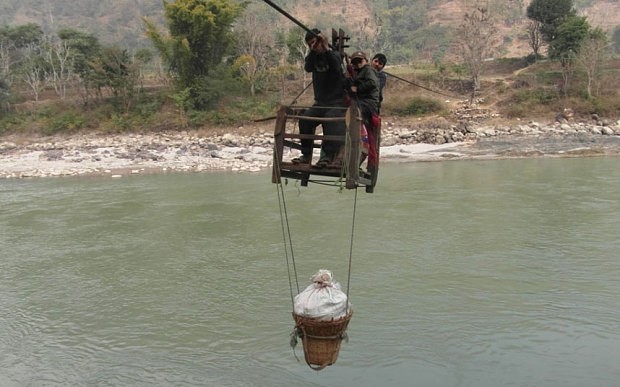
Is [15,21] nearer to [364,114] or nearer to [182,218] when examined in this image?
[182,218]

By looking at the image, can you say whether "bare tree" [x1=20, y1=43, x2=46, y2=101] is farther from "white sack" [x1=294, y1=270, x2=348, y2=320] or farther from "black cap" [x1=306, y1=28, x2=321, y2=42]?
"white sack" [x1=294, y1=270, x2=348, y2=320]

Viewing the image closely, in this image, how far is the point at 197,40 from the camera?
3412 centimetres

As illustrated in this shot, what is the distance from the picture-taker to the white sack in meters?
4.59

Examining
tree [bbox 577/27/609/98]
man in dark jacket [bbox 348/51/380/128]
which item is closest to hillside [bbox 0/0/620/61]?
tree [bbox 577/27/609/98]

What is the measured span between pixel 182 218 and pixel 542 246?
8.18 metres

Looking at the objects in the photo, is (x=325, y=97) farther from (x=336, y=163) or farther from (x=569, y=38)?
(x=569, y=38)

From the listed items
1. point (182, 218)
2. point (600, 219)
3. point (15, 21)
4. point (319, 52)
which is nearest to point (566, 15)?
point (600, 219)

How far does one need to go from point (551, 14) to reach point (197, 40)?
21.8m

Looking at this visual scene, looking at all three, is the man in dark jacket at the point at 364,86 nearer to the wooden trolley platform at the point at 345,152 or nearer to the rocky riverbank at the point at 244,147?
the wooden trolley platform at the point at 345,152

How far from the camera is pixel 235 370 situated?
6.56 metres

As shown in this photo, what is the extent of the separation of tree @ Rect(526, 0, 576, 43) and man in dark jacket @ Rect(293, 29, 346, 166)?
3622 centimetres

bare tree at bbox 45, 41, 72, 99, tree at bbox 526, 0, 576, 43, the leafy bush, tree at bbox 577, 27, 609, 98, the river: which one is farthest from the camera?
bare tree at bbox 45, 41, 72, 99

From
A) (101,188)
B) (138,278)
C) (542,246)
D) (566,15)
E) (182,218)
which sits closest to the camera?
(138,278)

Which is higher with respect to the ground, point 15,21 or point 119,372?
point 15,21
